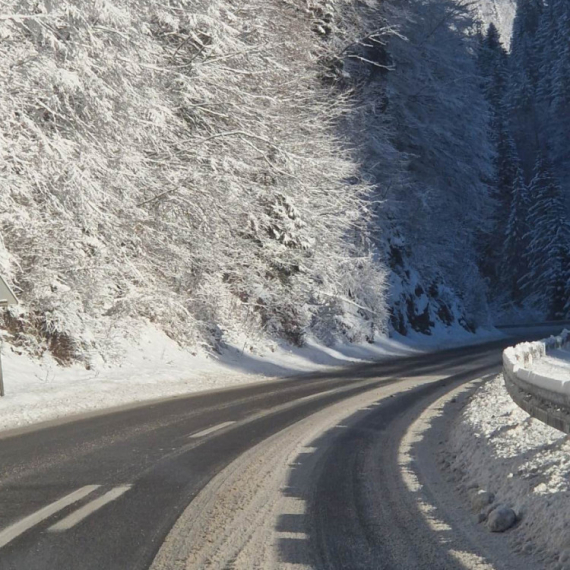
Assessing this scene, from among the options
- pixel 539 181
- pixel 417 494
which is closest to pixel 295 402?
pixel 417 494

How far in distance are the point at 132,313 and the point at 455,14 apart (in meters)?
30.9

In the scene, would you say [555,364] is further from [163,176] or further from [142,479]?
[142,479]

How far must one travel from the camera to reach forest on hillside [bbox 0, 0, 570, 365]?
14.6 m

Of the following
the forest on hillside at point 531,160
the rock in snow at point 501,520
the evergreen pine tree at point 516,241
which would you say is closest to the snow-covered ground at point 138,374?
the rock in snow at point 501,520

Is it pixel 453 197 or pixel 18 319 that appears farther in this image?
pixel 453 197

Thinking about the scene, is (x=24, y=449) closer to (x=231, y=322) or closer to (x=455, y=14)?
(x=231, y=322)

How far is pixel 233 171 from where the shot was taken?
19.9 m

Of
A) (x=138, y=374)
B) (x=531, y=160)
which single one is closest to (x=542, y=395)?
(x=138, y=374)

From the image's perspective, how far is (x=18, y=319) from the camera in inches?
618

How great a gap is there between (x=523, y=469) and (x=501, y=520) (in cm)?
114

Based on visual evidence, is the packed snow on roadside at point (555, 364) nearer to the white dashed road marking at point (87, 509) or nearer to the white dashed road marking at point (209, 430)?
the white dashed road marking at point (209, 430)

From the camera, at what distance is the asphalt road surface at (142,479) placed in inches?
182

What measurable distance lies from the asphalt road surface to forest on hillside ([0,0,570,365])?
493cm

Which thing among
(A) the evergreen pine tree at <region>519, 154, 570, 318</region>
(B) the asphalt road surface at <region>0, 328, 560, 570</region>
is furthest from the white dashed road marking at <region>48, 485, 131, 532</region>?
(A) the evergreen pine tree at <region>519, 154, 570, 318</region>
